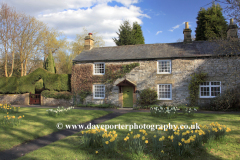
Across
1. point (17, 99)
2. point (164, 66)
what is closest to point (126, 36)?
point (164, 66)

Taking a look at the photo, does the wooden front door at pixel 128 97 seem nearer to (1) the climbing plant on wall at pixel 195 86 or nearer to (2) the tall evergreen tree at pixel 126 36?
(1) the climbing plant on wall at pixel 195 86

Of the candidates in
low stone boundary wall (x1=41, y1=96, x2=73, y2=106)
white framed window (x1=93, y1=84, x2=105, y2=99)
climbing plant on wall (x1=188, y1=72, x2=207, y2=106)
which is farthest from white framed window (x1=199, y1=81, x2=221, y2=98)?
low stone boundary wall (x1=41, y1=96, x2=73, y2=106)

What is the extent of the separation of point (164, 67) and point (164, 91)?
8.14 feet

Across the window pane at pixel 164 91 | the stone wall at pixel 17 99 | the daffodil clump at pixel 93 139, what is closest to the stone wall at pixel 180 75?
the window pane at pixel 164 91

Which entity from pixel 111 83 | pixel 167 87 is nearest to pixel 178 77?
pixel 167 87

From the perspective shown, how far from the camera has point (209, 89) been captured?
1605cm

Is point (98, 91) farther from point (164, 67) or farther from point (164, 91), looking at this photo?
point (164, 67)

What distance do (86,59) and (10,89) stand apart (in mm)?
11094

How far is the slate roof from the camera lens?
1680 cm

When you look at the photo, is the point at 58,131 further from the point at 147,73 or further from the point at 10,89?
the point at 10,89

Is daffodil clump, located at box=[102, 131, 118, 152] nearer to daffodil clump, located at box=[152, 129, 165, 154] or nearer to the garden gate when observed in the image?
daffodil clump, located at box=[152, 129, 165, 154]

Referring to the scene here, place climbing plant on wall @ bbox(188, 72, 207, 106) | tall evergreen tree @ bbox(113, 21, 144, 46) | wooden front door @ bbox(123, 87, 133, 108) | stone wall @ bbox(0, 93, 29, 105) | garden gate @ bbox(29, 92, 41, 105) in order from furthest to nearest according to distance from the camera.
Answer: tall evergreen tree @ bbox(113, 21, 144, 46), stone wall @ bbox(0, 93, 29, 105), garden gate @ bbox(29, 92, 41, 105), wooden front door @ bbox(123, 87, 133, 108), climbing plant on wall @ bbox(188, 72, 207, 106)

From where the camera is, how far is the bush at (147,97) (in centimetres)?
1683

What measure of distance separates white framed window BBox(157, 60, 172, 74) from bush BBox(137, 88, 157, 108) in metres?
2.22
